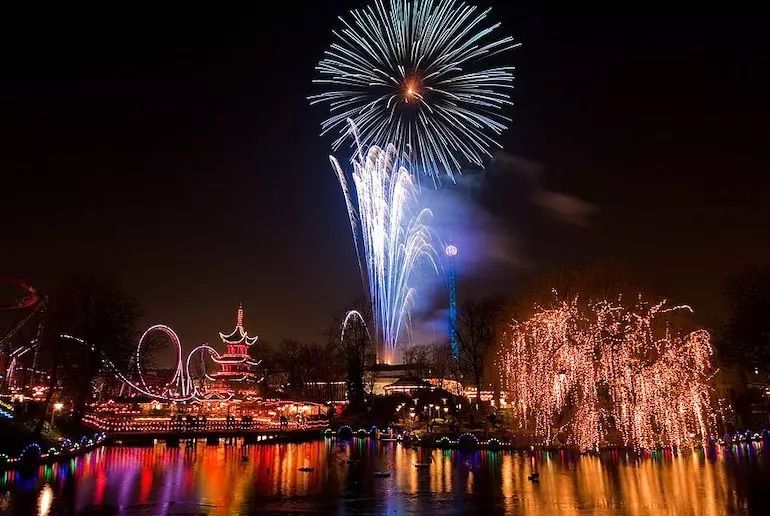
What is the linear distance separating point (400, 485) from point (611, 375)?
52.7ft

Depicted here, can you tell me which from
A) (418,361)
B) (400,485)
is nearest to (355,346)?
(418,361)

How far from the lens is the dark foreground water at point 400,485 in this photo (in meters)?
17.0

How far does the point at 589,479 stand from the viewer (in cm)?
2244

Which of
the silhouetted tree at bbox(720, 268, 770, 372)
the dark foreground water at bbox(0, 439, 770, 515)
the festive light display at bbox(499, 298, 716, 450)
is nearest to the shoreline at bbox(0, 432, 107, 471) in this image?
the dark foreground water at bbox(0, 439, 770, 515)

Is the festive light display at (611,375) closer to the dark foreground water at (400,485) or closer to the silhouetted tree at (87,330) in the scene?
the dark foreground water at (400,485)

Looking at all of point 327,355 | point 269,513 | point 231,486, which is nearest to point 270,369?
point 327,355

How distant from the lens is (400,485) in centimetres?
2153

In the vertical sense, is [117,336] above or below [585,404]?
above

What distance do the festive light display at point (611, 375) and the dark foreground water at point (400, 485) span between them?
6.84ft

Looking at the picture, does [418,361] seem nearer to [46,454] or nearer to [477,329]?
[477,329]

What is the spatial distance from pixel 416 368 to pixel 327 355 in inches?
457

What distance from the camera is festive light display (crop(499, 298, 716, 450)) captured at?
3169cm

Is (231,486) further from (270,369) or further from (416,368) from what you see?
(270,369)

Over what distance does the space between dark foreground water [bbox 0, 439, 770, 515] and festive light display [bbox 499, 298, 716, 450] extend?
2.08m
